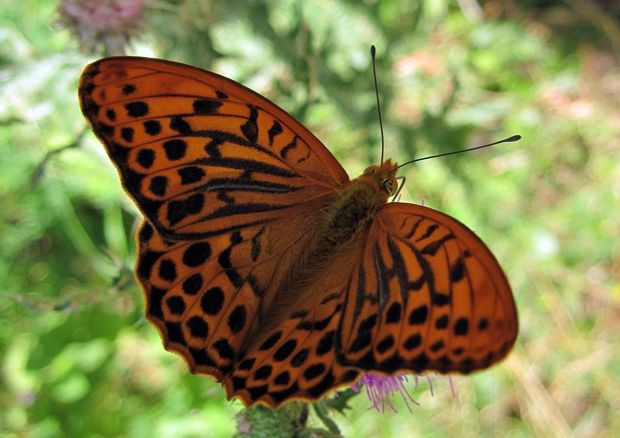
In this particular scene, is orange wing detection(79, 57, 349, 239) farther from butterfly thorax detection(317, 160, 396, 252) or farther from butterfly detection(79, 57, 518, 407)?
butterfly thorax detection(317, 160, 396, 252)

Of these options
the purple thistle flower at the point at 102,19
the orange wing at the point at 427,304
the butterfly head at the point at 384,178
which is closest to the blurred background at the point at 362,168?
the purple thistle flower at the point at 102,19

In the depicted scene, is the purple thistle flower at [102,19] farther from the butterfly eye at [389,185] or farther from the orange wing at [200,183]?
the butterfly eye at [389,185]

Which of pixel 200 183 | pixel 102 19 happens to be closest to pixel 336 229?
pixel 200 183

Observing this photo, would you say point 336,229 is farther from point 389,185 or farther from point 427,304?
point 427,304

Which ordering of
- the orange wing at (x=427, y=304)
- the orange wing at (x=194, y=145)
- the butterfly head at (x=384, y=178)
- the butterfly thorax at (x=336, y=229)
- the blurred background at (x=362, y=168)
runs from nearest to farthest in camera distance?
the orange wing at (x=427, y=304) < the orange wing at (x=194, y=145) < the butterfly thorax at (x=336, y=229) < the butterfly head at (x=384, y=178) < the blurred background at (x=362, y=168)

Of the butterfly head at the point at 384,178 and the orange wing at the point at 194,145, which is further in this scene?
the butterfly head at the point at 384,178

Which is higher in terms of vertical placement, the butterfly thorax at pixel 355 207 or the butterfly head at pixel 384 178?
the butterfly head at pixel 384 178

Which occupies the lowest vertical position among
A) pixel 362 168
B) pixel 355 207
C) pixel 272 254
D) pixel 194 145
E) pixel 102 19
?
pixel 362 168
